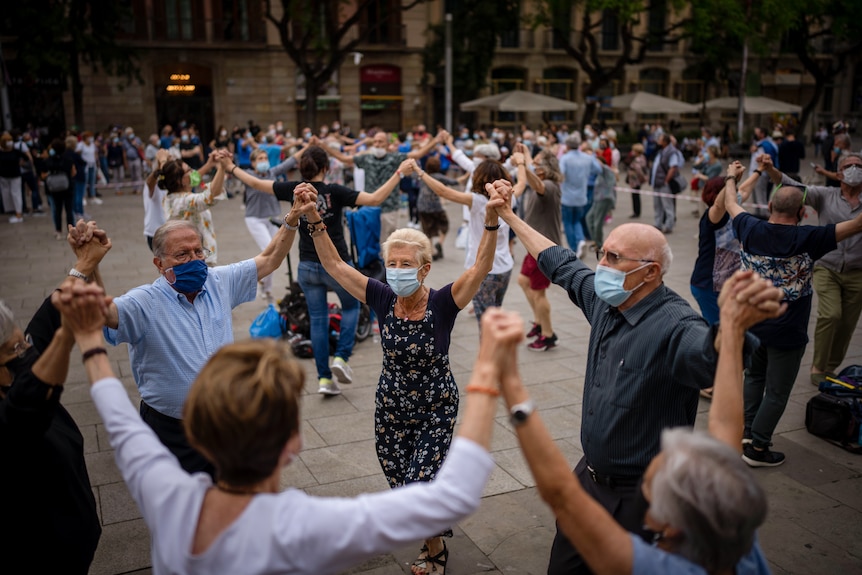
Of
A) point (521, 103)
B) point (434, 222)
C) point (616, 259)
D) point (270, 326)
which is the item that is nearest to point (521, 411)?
point (616, 259)

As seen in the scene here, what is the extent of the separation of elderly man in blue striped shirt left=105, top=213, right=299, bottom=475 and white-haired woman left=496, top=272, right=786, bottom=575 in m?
1.99

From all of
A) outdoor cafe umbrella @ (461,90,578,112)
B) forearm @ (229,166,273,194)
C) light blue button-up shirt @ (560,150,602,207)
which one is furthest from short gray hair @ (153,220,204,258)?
outdoor cafe umbrella @ (461,90,578,112)

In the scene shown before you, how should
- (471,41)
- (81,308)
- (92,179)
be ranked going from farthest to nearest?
(471,41), (92,179), (81,308)

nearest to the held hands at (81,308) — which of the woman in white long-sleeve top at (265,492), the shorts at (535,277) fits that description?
the woman in white long-sleeve top at (265,492)

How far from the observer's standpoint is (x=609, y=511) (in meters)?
3.02

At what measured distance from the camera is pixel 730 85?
1781 inches

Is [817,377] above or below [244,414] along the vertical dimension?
below

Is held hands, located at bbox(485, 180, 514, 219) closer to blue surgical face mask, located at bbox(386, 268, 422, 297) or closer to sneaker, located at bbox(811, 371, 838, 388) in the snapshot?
blue surgical face mask, located at bbox(386, 268, 422, 297)

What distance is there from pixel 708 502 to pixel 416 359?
2.11 meters

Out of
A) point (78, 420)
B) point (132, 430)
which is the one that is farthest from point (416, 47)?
point (132, 430)

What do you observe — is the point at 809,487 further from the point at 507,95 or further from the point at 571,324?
the point at 507,95

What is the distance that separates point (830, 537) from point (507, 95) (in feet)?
92.2

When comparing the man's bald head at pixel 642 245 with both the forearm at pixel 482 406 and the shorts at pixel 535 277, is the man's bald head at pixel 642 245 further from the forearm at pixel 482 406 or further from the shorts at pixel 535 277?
the shorts at pixel 535 277

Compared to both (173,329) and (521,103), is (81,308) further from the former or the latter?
(521,103)
